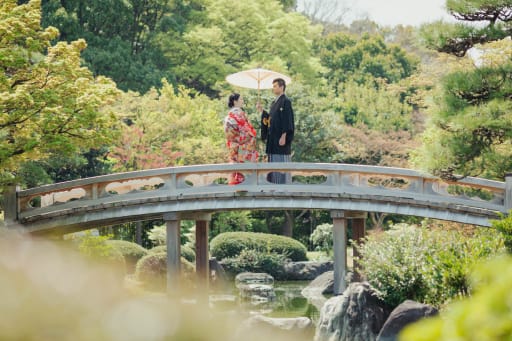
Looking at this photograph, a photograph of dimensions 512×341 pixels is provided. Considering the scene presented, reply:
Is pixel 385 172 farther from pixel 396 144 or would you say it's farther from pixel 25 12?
pixel 396 144

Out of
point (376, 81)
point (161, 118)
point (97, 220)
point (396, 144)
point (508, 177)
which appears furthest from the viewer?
point (376, 81)

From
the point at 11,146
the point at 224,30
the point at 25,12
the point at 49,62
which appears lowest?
the point at 11,146

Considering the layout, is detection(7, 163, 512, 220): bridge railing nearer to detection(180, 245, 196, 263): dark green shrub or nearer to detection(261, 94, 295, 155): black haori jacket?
detection(261, 94, 295, 155): black haori jacket

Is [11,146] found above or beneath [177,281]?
above

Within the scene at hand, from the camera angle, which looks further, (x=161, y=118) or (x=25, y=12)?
(x=161, y=118)

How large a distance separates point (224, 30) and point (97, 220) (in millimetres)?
16270

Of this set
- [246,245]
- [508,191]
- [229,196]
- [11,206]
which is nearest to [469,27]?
[508,191]

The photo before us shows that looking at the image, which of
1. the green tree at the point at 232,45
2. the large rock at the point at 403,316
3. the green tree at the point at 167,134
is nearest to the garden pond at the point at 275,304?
the green tree at the point at 167,134

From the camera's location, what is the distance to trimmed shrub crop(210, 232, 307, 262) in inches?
762

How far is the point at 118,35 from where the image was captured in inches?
1062

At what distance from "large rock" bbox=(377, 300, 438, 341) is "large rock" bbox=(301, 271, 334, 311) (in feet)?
23.6

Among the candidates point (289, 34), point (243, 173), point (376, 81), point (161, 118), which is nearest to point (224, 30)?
point (289, 34)

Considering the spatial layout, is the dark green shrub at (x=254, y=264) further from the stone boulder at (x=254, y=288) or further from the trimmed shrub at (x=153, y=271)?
the trimmed shrub at (x=153, y=271)

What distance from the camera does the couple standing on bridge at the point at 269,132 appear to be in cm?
1291
